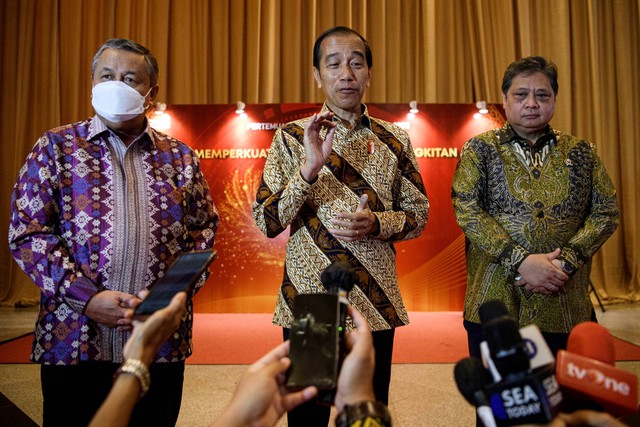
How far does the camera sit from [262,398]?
2.41 ft

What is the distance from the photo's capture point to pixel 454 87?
6.22 m

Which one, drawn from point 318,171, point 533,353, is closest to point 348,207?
point 318,171

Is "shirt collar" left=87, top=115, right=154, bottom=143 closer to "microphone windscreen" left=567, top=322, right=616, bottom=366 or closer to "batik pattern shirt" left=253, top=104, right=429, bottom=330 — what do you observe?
"batik pattern shirt" left=253, top=104, right=429, bottom=330

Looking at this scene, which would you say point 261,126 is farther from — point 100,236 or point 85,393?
point 85,393

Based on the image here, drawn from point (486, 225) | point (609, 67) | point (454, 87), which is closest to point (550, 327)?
point (486, 225)

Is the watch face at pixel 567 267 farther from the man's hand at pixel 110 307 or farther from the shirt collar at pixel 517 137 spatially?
the man's hand at pixel 110 307

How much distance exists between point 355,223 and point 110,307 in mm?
692

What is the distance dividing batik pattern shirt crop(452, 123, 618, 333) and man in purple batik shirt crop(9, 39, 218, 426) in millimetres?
922

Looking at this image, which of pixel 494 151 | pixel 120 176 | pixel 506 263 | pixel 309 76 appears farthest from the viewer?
pixel 309 76

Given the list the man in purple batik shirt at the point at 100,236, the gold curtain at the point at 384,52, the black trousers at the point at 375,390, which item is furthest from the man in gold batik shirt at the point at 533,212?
the gold curtain at the point at 384,52

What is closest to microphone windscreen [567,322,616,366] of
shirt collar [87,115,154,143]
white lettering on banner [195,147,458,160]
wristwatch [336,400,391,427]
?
wristwatch [336,400,391,427]

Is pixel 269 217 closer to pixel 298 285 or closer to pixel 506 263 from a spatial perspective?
pixel 298 285

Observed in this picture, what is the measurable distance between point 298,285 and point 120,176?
0.61 metres

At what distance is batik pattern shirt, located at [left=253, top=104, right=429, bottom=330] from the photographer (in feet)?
5.19
